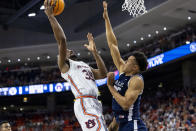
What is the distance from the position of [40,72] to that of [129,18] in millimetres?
10665

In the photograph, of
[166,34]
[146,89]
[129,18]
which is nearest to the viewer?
[129,18]

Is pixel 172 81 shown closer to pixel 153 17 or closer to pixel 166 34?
pixel 166 34

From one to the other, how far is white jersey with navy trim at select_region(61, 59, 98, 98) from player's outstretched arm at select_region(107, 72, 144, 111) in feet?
1.62

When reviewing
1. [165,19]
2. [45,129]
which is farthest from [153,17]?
[45,129]

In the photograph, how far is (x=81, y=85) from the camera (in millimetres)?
3701

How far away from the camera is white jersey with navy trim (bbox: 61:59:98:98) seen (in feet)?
12.1

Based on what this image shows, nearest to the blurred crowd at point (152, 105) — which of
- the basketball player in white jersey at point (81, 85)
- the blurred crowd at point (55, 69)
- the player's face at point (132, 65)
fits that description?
the blurred crowd at point (55, 69)

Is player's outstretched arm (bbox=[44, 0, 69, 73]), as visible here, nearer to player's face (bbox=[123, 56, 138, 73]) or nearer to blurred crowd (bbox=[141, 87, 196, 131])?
player's face (bbox=[123, 56, 138, 73])

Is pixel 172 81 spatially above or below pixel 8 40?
below

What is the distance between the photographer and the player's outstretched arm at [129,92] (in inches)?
125

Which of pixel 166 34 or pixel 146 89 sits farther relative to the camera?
pixel 146 89

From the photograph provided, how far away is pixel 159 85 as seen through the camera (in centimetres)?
2336

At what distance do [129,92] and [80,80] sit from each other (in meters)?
0.75

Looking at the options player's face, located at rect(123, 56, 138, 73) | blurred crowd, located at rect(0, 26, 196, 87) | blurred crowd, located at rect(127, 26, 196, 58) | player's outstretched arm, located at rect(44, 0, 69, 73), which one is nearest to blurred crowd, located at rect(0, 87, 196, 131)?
blurred crowd, located at rect(127, 26, 196, 58)
